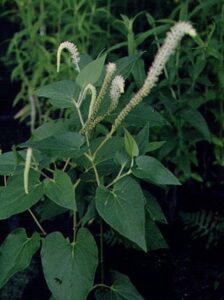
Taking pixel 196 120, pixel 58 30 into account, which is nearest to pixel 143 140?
pixel 196 120

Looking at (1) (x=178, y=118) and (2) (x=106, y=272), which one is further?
(1) (x=178, y=118)

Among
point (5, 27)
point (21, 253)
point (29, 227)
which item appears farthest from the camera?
point (5, 27)

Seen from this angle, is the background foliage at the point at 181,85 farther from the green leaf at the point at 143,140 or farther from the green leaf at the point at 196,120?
the green leaf at the point at 143,140

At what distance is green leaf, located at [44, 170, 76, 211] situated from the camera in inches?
37.5

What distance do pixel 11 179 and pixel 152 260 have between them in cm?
75

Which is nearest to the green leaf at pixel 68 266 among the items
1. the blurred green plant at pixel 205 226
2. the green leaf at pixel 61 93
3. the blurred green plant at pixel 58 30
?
the green leaf at pixel 61 93

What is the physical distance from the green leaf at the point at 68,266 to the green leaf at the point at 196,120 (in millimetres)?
611

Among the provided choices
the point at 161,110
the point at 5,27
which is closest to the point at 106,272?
the point at 161,110

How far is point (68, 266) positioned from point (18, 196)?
Answer: 0.53 ft

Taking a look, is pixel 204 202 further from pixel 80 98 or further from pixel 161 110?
pixel 80 98

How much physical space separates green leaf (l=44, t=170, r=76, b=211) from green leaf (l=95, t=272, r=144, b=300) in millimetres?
310

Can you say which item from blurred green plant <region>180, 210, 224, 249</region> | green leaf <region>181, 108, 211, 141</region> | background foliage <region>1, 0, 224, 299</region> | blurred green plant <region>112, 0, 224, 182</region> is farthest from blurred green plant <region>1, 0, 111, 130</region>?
blurred green plant <region>180, 210, 224, 249</region>

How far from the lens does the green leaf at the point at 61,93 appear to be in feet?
3.49

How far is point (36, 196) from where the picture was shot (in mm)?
978
